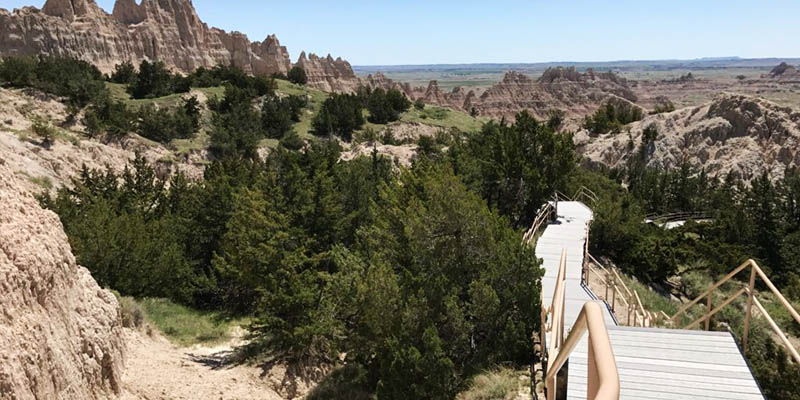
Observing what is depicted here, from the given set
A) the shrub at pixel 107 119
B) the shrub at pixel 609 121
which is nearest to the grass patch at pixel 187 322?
the shrub at pixel 107 119

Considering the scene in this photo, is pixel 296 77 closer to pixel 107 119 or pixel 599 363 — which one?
pixel 107 119

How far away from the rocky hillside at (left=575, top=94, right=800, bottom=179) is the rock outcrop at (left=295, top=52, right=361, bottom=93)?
5290cm

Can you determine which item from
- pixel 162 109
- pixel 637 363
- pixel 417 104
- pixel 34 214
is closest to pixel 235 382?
pixel 34 214

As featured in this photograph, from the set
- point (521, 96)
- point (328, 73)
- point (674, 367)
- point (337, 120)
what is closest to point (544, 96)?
point (521, 96)

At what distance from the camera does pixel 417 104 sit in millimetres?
79375

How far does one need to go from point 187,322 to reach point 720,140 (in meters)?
63.9

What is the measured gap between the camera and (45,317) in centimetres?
852

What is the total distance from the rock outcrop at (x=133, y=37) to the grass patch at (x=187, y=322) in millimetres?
70527

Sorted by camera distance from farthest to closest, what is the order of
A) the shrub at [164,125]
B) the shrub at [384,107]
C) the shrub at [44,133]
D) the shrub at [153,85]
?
the shrub at [384,107] < the shrub at [153,85] < the shrub at [164,125] < the shrub at [44,133]

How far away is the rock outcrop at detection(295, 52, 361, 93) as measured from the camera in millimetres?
102688

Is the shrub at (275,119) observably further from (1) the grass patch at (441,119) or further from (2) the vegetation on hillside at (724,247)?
(2) the vegetation on hillside at (724,247)

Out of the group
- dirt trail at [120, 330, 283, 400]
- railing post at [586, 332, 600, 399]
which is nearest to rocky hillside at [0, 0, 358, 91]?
dirt trail at [120, 330, 283, 400]

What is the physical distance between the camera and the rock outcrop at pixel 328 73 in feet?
337

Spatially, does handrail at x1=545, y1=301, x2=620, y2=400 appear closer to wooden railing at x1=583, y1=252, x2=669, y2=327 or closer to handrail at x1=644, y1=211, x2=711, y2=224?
wooden railing at x1=583, y1=252, x2=669, y2=327
